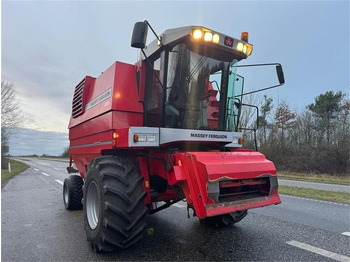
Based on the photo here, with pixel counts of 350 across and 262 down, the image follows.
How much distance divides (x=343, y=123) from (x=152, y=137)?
71.2 ft

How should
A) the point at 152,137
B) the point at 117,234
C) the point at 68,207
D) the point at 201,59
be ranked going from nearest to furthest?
the point at 117,234 < the point at 152,137 < the point at 201,59 < the point at 68,207

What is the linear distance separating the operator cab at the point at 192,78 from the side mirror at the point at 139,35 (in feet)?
1.17

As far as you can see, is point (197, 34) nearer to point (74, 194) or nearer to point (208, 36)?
point (208, 36)

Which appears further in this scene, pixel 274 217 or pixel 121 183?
pixel 274 217

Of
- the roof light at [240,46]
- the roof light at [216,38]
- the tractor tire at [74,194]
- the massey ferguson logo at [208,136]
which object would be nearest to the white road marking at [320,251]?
the massey ferguson logo at [208,136]

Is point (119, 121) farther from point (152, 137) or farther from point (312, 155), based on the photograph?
point (312, 155)

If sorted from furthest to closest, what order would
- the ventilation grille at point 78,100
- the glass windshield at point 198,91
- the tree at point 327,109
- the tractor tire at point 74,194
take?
the tree at point 327,109 < the tractor tire at point 74,194 < the ventilation grille at point 78,100 < the glass windshield at point 198,91

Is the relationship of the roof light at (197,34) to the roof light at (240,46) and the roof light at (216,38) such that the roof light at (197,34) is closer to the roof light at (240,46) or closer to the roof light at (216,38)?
the roof light at (216,38)

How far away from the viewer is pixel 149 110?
4.26m

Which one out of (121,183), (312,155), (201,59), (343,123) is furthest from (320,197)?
(343,123)

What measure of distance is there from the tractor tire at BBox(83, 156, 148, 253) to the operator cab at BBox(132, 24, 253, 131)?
89 cm

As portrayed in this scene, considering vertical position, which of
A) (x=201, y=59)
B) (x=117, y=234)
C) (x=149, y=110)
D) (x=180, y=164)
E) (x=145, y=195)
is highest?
(x=201, y=59)

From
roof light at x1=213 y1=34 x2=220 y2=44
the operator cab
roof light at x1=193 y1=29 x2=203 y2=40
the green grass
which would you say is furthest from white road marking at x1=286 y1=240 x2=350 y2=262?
the green grass

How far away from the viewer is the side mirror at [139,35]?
3.45 m
